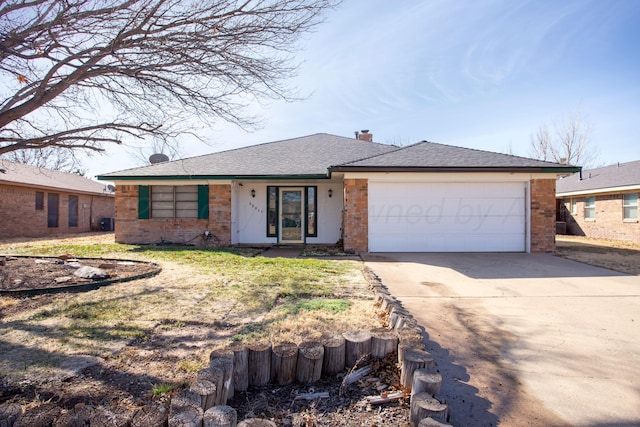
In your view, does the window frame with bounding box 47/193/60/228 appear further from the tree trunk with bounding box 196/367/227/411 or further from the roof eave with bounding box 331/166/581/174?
the tree trunk with bounding box 196/367/227/411

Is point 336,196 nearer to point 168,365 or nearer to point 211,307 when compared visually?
point 211,307

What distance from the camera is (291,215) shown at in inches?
507

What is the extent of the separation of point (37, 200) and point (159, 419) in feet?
62.0

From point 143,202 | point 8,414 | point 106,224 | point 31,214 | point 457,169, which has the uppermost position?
point 457,169

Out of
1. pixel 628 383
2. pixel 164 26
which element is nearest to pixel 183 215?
pixel 164 26

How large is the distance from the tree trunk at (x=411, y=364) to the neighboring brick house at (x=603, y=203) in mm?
16614

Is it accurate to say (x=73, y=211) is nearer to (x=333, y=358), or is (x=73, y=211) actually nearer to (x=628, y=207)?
(x=333, y=358)

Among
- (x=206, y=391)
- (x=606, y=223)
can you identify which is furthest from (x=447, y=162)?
(x=606, y=223)

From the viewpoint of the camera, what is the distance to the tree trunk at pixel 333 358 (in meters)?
2.78

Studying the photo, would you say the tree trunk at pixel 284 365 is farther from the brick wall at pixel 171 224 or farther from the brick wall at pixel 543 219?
the brick wall at pixel 171 224

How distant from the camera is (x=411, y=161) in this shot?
10156 millimetres

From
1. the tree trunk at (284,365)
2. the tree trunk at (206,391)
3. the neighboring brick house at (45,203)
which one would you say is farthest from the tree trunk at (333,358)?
the neighboring brick house at (45,203)

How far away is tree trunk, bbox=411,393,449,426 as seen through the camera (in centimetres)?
193

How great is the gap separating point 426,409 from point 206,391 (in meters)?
1.25
